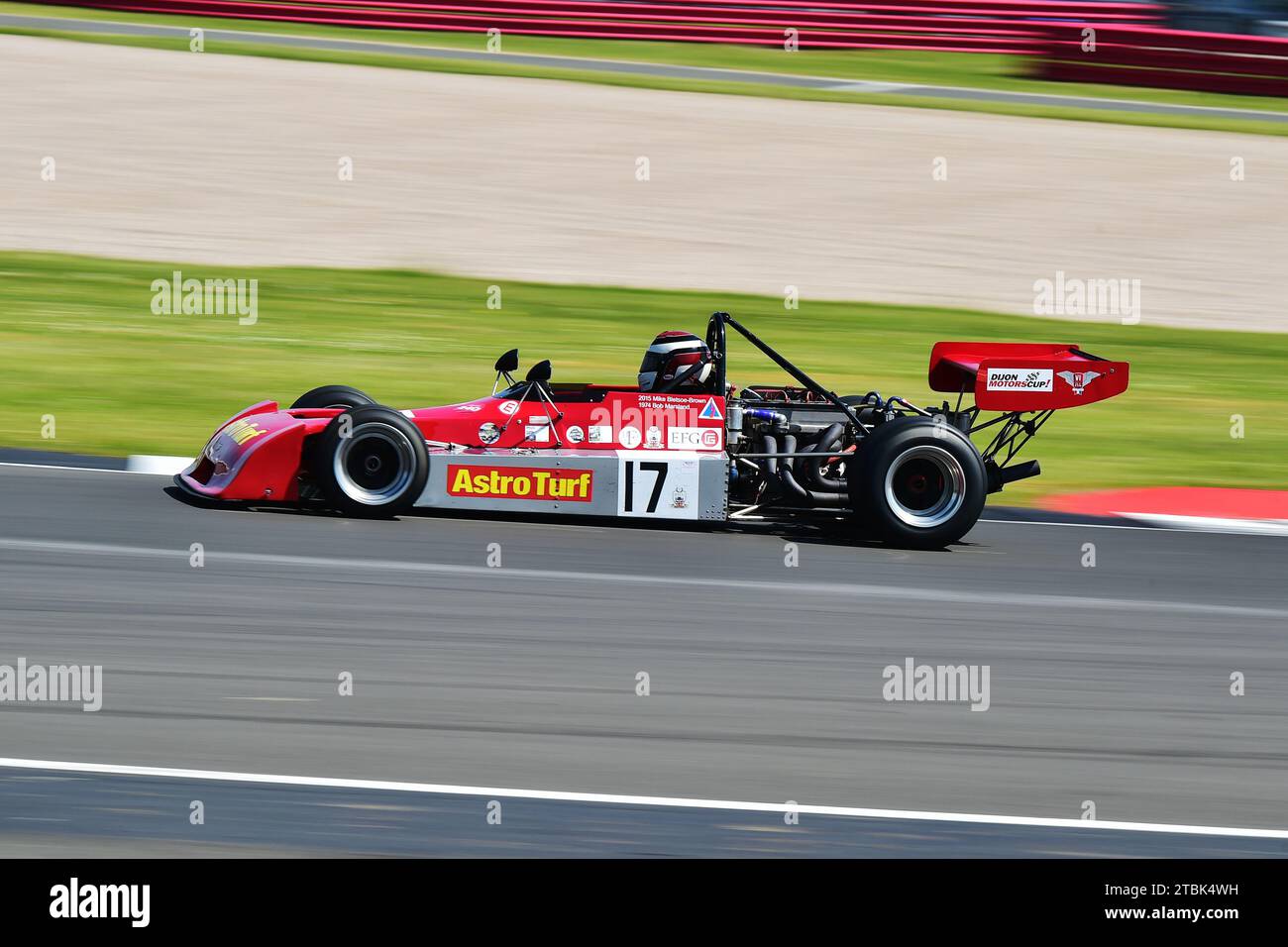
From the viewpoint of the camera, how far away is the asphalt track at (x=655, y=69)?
2692cm

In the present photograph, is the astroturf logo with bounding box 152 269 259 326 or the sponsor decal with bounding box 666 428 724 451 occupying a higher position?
the astroturf logo with bounding box 152 269 259 326

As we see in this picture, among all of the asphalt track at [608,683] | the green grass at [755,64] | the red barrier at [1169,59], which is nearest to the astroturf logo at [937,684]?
the asphalt track at [608,683]

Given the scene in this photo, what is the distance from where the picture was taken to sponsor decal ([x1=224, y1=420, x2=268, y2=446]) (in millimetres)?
8469

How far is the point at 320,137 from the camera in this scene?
71.2 ft

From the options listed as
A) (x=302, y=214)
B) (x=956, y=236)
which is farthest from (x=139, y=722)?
(x=956, y=236)

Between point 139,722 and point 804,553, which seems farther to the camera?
point 804,553

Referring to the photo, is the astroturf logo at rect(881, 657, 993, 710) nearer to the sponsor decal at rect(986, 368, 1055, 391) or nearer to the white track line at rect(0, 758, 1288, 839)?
the white track line at rect(0, 758, 1288, 839)

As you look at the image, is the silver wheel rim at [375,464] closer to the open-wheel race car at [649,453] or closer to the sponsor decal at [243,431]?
the open-wheel race car at [649,453]

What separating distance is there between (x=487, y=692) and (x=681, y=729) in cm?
80

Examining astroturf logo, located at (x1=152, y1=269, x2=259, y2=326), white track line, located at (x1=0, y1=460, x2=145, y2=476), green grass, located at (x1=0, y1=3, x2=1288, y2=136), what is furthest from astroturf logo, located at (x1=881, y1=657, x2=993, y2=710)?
green grass, located at (x1=0, y1=3, x2=1288, y2=136)

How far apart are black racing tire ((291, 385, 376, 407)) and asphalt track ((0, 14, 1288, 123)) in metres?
19.1
